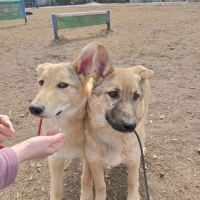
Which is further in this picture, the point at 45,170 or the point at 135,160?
the point at 45,170

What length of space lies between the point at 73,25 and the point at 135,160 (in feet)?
33.6

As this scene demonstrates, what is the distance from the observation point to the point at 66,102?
2.57 metres

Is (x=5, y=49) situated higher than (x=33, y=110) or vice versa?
(x=33, y=110)

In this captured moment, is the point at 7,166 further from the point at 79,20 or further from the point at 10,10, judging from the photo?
the point at 10,10

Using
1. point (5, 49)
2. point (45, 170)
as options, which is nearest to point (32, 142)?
point (45, 170)

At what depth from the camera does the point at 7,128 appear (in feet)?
6.89

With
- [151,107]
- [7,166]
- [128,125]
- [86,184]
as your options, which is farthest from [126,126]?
[151,107]

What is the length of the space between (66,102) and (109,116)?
0.52 meters

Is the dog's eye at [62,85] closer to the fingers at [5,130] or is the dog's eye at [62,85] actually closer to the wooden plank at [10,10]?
the fingers at [5,130]

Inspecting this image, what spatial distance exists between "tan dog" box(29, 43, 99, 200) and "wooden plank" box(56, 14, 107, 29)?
904 centimetres

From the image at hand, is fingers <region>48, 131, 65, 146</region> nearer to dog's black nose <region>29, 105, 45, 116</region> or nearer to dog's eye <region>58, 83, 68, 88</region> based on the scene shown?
dog's black nose <region>29, 105, 45, 116</region>

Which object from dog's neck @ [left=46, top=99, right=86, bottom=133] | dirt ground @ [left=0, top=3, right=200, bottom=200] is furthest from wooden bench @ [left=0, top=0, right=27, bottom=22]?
dog's neck @ [left=46, top=99, right=86, bottom=133]

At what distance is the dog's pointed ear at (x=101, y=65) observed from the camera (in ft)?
8.85

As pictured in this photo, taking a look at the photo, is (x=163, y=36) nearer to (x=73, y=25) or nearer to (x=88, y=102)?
(x=73, y=25)
